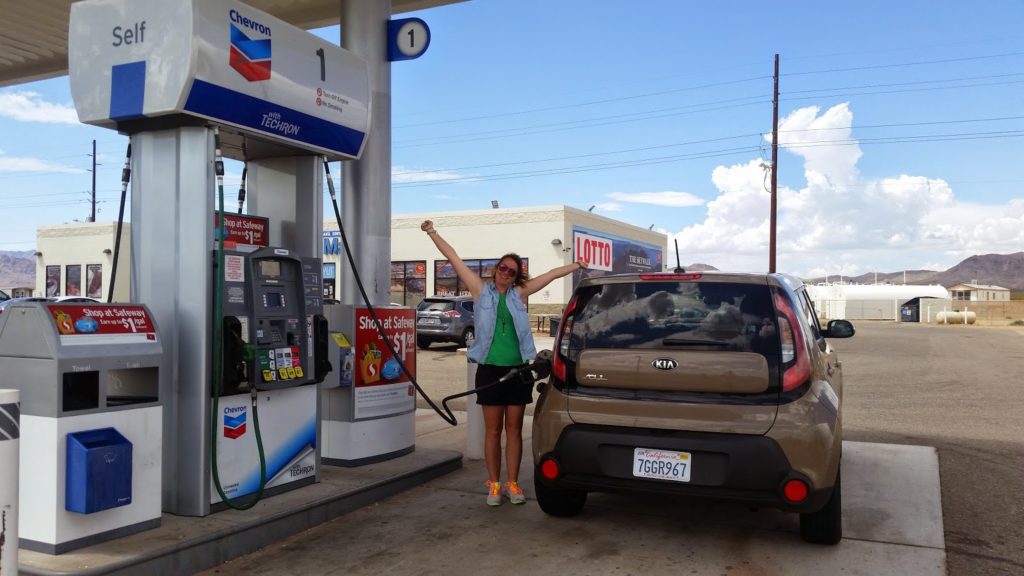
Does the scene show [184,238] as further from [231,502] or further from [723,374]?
[723,374]

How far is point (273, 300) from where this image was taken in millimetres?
5191

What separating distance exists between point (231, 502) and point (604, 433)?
2.32 m

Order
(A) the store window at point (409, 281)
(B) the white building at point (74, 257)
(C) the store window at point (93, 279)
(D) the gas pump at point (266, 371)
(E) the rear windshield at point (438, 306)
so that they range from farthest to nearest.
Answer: (B) the white building at point (74, 257), (C) the store window at point (93, 279), (A) the store window at point (409, 281), (E) the rear windshield at point (438, 306), (D) the gas pump at point (266, 371)

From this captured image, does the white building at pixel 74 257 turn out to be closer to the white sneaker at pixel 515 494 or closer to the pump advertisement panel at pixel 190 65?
the pump advertisement panel at pixel 190 65

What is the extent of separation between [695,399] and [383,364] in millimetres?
2998

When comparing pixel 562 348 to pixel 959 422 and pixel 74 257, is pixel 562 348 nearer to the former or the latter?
pixel 959 422

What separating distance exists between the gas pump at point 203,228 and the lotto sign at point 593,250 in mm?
28431

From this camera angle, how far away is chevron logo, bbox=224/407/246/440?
4883 millimetres

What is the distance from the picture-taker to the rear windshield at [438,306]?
69.1ft

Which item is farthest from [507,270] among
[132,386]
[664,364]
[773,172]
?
[773,172]

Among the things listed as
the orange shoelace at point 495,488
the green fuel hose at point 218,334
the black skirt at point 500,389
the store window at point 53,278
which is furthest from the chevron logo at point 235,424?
the store window at point 53,278

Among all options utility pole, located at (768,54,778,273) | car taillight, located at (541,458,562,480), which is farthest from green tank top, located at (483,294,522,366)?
utility pole, located at (768,54,778,273)

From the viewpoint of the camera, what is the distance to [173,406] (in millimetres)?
4789

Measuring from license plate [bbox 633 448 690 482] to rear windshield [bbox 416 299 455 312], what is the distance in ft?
55.1
